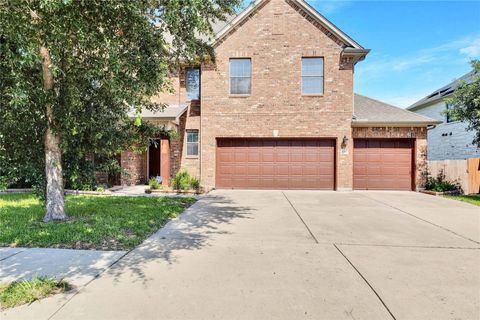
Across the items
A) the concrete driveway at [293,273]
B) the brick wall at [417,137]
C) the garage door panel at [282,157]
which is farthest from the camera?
the garage door panel at [282,157]

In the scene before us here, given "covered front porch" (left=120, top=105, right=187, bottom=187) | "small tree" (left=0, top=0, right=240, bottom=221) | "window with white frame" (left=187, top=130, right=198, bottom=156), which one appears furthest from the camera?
"window with white frame" (left=187, top=130, right=198, bottom=156)

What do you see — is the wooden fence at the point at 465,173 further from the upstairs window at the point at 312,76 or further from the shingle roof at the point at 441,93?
the shingle roof at the point at 441,93

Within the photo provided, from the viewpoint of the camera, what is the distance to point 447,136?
68.9 ft

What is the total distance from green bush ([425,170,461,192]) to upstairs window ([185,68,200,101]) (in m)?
11.6

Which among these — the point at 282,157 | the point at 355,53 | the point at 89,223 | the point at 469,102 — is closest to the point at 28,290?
the point at 89,223

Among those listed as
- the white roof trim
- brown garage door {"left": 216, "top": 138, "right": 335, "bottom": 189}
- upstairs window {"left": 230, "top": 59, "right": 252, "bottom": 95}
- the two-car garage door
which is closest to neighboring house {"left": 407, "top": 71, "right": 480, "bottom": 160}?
the two-car garage door

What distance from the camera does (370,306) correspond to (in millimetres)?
3111

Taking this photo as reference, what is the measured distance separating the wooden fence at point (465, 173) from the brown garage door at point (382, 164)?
137 cm

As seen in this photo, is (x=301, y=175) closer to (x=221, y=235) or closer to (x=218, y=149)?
(x=218, y=149)

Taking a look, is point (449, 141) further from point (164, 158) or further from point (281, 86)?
point (164, 158)

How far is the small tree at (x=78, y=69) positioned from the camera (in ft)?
13.4

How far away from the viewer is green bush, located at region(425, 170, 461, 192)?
12.7m

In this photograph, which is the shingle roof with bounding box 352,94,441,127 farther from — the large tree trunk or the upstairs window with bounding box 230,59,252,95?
the large tree trunk

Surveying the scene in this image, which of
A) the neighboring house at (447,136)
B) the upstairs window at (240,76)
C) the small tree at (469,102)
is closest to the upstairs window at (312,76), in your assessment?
the upstairs window at (240,76)
